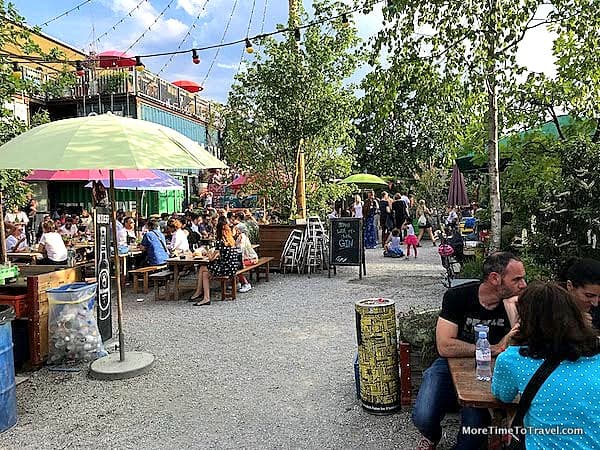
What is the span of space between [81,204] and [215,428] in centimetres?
2121

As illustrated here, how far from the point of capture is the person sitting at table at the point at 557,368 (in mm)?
2193

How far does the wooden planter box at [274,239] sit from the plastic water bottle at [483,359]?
865 cm

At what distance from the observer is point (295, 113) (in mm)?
12641

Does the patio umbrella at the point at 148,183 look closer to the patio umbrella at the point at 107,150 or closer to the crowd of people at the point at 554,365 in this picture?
the patio umbrella at the point at 107,150

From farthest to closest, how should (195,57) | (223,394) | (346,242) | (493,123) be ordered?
(195,57)
(346,242)
(493,123)
(223,394)

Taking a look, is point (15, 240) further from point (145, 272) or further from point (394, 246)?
point (394, 246)

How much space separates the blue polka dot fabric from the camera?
7.17ft

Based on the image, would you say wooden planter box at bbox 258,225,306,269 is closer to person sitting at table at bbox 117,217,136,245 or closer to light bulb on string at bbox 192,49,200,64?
person sitting at table at bbox 117,217,136,245

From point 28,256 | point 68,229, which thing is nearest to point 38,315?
point 28,256

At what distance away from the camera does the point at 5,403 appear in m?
4.18

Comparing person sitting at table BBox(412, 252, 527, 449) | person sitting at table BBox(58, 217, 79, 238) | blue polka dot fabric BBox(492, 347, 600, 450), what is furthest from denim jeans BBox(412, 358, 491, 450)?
person sitting at table BBox(58, 217, 79, 238)

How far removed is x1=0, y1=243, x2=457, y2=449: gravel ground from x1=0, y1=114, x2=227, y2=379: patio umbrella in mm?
432

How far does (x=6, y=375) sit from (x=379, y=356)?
2743mm

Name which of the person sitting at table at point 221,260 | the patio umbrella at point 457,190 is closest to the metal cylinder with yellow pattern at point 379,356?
the person sitting at table at point 221,260
